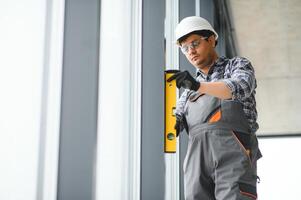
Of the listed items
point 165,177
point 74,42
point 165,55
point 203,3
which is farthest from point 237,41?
point 74,42

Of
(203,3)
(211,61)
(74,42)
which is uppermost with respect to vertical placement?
(203,3)

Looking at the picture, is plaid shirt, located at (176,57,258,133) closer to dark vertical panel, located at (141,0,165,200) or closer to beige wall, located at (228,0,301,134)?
dark vertical panel, located at (141,0,165,200)

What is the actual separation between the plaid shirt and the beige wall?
8.83 feet

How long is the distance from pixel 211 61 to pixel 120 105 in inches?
24.0

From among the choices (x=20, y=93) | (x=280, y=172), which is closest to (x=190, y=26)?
(x=20, y=93)

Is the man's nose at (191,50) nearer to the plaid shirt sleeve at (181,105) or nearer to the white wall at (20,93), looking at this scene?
the plaid shirt sleeve at (181,105)

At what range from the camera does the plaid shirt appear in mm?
1371

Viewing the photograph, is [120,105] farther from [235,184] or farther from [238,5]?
[238,5]

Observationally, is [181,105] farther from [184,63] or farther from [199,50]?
[184,63]

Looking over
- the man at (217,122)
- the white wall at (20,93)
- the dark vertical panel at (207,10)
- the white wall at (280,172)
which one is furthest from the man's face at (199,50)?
the white wall at (280,172)

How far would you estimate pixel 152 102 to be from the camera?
2.31m

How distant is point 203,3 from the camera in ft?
8.95

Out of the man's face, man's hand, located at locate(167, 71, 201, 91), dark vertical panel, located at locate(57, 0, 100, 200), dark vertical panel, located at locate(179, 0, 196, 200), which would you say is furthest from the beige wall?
man's hand, located at locate(167, 71, 201, 91)

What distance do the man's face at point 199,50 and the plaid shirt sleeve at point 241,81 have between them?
161 millimetres
